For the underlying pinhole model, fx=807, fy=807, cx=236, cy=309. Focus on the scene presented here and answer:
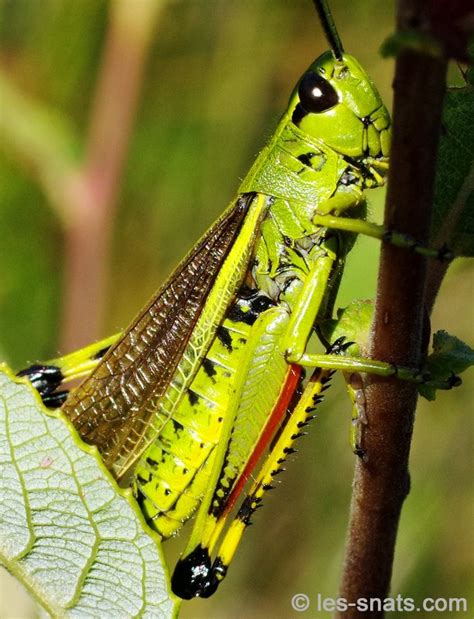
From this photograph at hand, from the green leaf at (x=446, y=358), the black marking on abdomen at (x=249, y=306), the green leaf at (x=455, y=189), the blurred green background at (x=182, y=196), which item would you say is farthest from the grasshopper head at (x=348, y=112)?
the blurred green background at (x=182, y=196)

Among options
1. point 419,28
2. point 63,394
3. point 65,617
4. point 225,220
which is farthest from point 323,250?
point 419,28

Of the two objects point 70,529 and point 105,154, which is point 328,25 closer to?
point 70,529

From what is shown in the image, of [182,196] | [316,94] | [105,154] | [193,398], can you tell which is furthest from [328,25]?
[182,196]

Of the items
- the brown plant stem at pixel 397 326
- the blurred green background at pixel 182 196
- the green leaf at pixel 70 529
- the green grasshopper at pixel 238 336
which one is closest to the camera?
the brown plant stem at pixel 397 326

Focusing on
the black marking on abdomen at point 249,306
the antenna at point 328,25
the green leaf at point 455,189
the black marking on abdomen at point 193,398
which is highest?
the antenna at point 328,25

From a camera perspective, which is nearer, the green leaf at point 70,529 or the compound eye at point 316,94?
the green leaf at point 70,529

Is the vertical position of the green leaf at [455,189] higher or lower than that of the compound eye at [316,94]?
lower

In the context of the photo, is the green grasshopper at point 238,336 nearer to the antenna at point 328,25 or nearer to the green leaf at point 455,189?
the antenna at point 328,25
